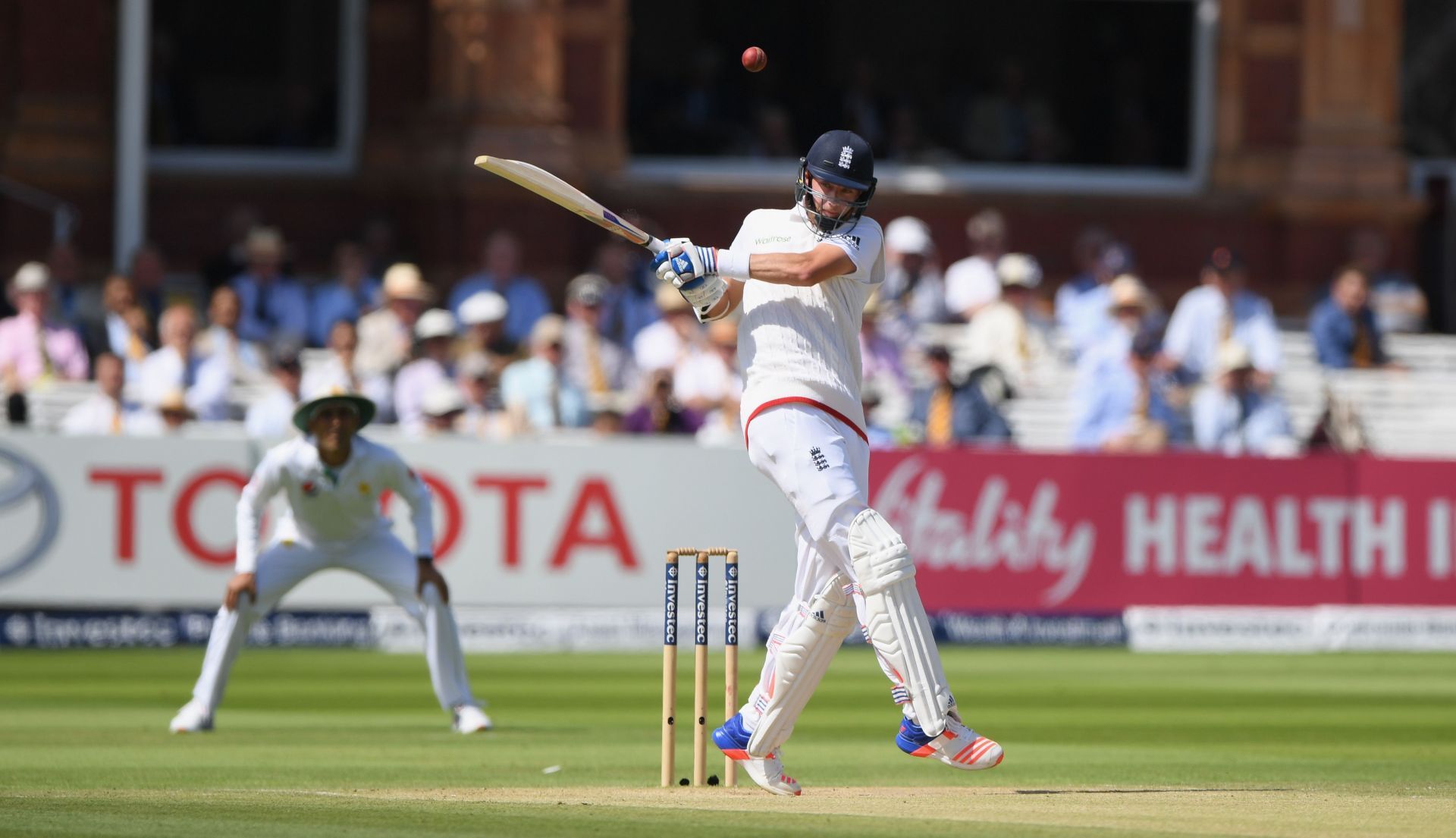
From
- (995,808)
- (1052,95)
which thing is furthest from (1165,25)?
(995,808)

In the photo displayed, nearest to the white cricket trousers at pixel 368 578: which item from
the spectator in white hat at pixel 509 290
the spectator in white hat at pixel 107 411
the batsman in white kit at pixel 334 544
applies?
the batsman in white kit at pixel 334 544

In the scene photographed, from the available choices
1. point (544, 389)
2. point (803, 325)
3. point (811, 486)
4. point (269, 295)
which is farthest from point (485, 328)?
point (811, 486)

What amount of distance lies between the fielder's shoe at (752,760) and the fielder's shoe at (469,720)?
8.02 ft

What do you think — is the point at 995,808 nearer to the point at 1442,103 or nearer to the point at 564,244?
the point at 564,244

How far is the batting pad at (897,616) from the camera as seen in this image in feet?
22.6

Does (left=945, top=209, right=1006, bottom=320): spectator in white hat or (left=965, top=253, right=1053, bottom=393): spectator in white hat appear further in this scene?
(left=945, top=209, right=1006, bottom=320): spectator in white hat

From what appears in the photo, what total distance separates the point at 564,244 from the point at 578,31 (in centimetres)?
162

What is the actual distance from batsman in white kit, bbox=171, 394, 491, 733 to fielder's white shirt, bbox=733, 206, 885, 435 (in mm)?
2685

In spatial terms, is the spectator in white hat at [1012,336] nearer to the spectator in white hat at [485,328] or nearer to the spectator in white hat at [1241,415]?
the spectator in white hat at [1241,415]

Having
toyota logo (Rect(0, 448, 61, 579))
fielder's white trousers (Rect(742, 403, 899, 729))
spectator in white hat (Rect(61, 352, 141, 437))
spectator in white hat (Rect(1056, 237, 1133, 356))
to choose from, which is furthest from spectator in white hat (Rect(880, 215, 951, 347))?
fielder's white trousers (Rect(742, 403, 899, 729))

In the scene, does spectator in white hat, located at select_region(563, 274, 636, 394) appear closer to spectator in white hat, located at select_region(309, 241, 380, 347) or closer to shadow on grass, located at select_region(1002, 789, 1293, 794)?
spectator in white hat, located at select_region(309, 241, 380, 347)

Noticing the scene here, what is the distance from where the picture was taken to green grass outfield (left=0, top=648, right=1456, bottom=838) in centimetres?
Answer: 659

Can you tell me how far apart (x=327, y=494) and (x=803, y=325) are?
3186 millimetres

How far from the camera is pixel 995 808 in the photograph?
6.86 metres
